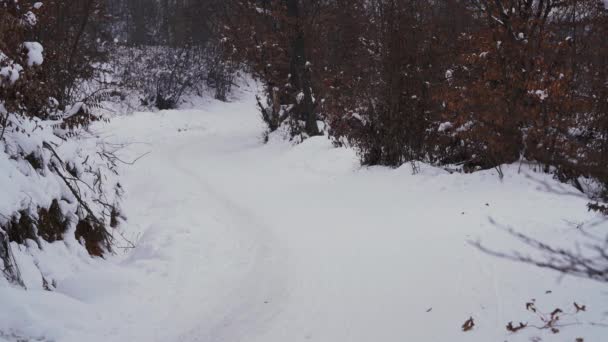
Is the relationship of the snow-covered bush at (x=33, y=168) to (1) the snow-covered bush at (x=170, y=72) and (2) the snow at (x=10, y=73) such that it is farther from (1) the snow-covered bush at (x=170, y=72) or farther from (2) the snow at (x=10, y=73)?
(1) the snow-covered bush at (x=170, y=72)

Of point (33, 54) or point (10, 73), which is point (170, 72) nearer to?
point (33, 54)

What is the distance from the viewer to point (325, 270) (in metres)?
5.91

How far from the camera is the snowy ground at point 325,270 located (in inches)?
167

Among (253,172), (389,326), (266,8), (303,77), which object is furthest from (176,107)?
(389,326)

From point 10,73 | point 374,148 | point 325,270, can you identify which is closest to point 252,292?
point 325,270

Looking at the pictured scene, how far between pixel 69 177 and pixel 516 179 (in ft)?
22.0

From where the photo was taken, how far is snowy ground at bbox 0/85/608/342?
424cm

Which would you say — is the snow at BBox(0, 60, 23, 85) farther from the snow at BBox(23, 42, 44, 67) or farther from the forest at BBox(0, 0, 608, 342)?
the snow at BBox(23, 42, 44, 67)

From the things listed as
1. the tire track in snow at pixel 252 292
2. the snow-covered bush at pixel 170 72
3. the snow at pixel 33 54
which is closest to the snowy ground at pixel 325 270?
the tire track in snow at pixel 252 292

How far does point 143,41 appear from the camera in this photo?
41.9 metres

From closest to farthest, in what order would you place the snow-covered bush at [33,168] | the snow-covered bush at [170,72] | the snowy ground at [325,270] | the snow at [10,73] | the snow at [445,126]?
1. the snowy ground at [325,270]
2. the snow at [10,73]
3. the snow-covered bush at [33,168]
4. the snow at [445,126]
5. the snow-covered bush at [170,72]

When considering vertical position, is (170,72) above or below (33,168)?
above

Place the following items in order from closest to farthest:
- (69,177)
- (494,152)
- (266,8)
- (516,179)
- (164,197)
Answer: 1. (69,177)
2. (516,179)
3. (494,152)
4. (164,197)
5. (266,8)

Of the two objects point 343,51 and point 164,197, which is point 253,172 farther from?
point 343,51
